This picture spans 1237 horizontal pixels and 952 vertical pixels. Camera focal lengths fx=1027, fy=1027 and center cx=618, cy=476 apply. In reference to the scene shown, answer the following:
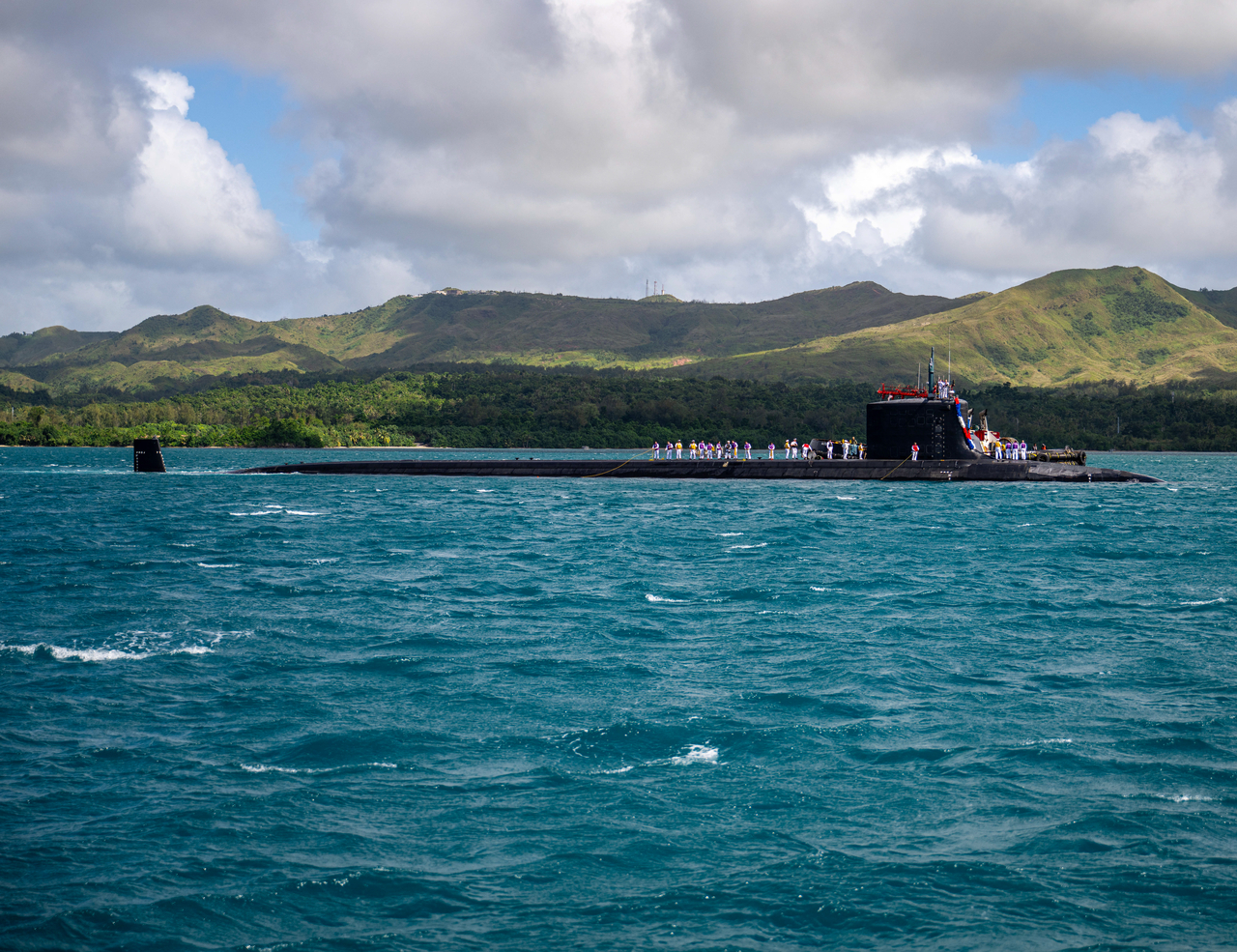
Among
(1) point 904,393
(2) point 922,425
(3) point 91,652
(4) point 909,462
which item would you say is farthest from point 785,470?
(3) point 91,652

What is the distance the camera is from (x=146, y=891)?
843 centimetres

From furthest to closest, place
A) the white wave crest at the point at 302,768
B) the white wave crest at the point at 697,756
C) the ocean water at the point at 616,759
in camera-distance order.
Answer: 1. the white wave crest at the point at 697,756
2. the white wave crest at the point at 302,768
3. the ocean water at the point at 616,759

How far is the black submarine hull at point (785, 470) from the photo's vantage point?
59.4m

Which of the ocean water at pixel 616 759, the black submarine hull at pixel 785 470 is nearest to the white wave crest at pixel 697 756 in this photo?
the ocean water at pixel 616 759

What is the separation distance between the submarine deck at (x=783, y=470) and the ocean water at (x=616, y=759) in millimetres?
32008

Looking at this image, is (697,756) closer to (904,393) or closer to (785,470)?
(904,393)

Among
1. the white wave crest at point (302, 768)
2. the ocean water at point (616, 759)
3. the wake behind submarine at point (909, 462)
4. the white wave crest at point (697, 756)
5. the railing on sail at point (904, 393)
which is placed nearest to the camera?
the ocean water at point (616, 759)

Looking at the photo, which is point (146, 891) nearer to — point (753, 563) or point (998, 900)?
point (998, 900)

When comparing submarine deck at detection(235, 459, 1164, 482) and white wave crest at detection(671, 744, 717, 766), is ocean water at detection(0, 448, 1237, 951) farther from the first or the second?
submarine deck at detection(235, 459, 1164, 482)

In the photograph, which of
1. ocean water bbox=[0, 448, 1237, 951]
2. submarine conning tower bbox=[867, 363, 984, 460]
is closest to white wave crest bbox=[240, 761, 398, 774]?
ocean water bbox=[0, 448, 1237, 951]

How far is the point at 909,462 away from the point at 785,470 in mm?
8155

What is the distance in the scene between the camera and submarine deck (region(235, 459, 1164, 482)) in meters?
59.4

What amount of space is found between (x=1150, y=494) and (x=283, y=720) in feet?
191

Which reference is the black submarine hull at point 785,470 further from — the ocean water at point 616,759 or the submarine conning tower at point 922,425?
the ocean water at point 616,759
